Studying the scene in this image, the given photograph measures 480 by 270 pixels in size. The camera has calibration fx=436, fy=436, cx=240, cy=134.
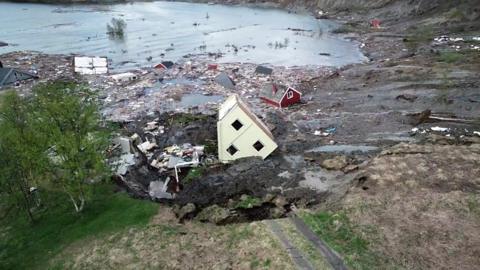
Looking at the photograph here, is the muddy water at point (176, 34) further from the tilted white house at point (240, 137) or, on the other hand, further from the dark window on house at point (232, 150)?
the dark window on house at point (232, 150)

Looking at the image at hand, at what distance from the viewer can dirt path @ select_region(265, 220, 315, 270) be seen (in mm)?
14109

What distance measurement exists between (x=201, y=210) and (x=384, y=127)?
14074 millimetres

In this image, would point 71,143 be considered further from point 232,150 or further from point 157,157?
point 232,150

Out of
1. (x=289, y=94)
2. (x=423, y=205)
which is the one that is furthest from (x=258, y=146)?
(x=289, y=94)

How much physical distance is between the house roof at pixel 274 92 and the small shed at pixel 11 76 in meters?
21.5

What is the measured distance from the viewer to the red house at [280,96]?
31.9 meters

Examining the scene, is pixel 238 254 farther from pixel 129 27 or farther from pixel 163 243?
pixel 129 27

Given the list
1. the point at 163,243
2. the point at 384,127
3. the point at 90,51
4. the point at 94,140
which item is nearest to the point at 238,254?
the point at 163,243

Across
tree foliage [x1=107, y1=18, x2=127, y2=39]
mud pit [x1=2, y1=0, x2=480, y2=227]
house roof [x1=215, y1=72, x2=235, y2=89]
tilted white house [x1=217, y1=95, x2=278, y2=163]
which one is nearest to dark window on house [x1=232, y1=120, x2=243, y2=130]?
tilted white house [x1=217, y1=95, x2=278, y2=163]

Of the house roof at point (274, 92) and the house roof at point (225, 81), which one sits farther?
the house roof at point (225, 81)

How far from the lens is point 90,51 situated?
52.1 metres

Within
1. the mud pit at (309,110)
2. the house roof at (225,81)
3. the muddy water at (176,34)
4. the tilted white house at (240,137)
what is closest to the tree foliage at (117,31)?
the muddy water at (176,34)

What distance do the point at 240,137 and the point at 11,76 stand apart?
995 inches

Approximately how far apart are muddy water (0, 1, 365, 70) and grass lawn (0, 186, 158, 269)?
28.6 metres
